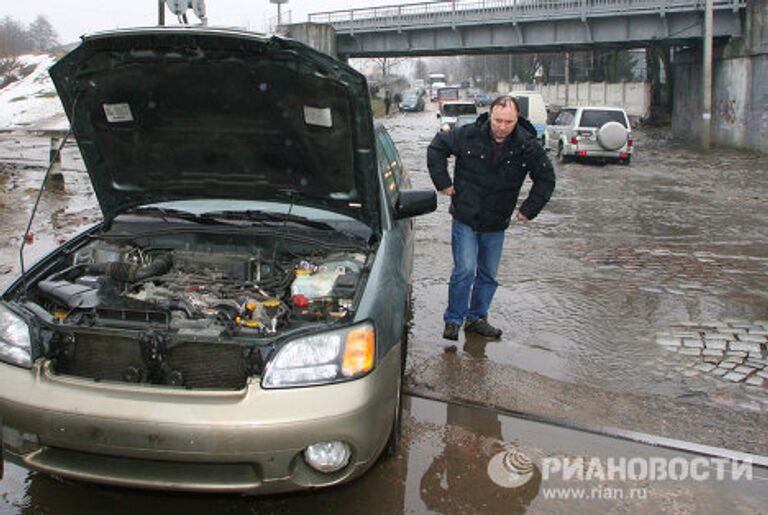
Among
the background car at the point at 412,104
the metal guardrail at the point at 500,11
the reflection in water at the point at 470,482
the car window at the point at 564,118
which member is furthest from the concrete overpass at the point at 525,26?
the reflection in water at the point at 470,482

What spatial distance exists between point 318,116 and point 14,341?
174 cm

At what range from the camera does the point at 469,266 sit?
4887 mm

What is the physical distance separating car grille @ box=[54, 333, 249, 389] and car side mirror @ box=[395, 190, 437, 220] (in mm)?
1607

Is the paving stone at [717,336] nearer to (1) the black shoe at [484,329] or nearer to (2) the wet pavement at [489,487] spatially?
(1) the black shoe at [484,329]

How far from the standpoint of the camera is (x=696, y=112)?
29.1 metres

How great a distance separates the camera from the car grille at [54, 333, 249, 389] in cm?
270

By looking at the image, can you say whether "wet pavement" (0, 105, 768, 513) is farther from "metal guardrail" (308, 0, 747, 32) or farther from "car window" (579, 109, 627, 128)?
"metal guardrail" (308, 0, 747, 32)

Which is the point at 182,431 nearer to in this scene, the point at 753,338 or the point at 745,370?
the point at 745,370

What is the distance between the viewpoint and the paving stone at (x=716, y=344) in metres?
5.05

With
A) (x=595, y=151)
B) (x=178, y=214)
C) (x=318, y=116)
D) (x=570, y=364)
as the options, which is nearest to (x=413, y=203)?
(x=318, y=116)

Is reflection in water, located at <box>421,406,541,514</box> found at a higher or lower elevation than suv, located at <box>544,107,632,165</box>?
lower

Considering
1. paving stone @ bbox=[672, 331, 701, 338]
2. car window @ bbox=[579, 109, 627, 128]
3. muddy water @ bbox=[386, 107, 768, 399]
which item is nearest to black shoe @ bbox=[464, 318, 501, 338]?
muddy water @ bbox=[386, 107, 768, 399]

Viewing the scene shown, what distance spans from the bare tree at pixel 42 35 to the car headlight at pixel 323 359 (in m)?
93.7

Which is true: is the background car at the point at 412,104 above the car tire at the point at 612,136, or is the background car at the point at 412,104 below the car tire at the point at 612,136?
above
